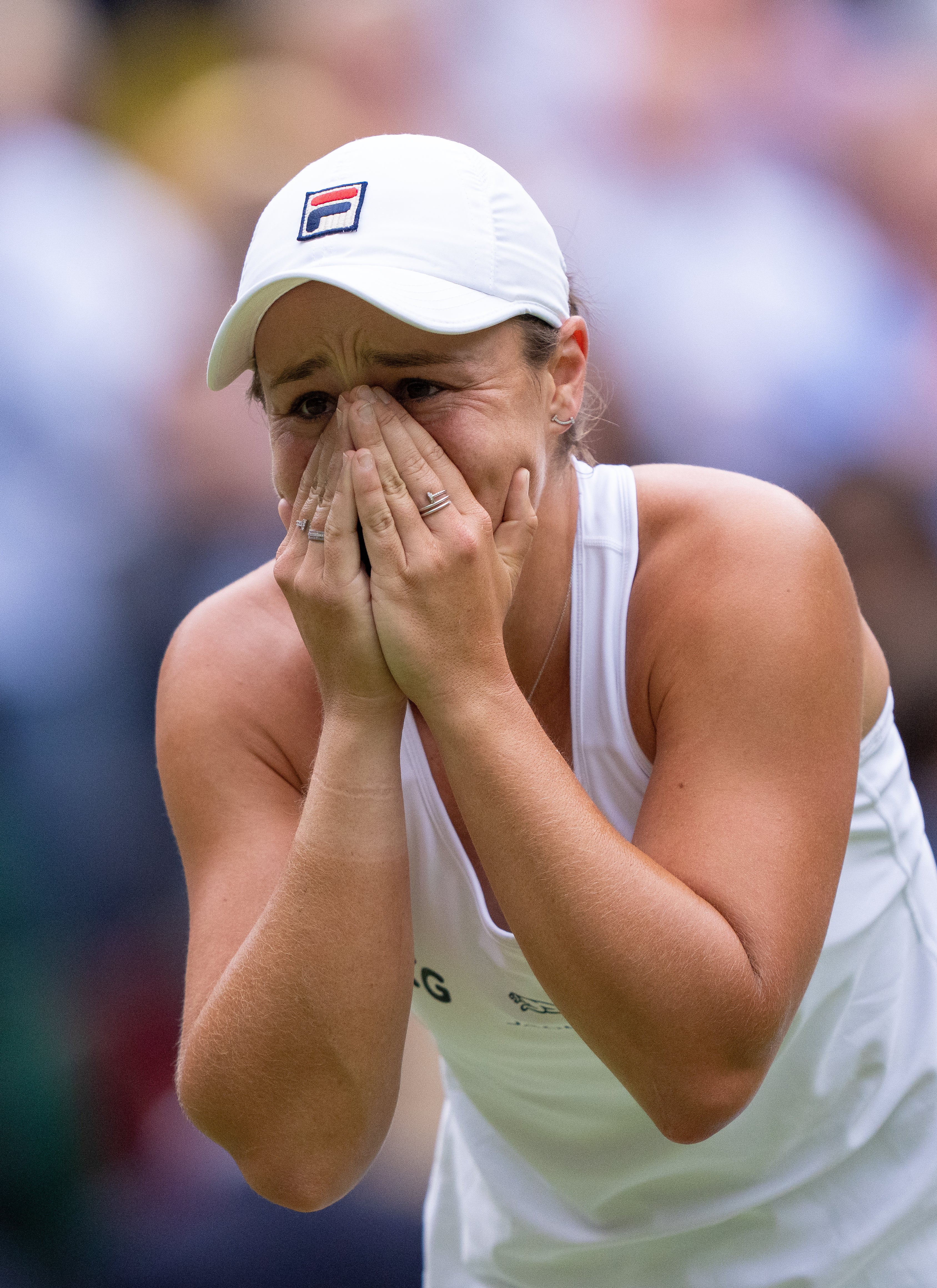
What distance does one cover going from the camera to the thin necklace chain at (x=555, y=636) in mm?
1386

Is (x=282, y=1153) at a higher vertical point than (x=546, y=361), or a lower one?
lower

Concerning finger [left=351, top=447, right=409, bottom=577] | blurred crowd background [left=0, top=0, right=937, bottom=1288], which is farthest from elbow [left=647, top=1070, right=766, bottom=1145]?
blurred crowd background [left=0, top=0, right=937, bottom=1288]

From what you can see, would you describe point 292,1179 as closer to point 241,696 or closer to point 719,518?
point 241,696

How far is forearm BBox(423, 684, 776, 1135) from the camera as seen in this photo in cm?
104

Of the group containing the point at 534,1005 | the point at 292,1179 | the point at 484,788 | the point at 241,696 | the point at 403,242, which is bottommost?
the point at 292,1179

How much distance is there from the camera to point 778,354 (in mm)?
2816

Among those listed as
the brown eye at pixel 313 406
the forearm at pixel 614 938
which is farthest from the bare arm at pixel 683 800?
the brown eye at pixel 313 406

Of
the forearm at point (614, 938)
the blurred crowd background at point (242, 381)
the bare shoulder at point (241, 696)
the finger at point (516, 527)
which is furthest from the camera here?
the blurred crowd background at point (242, 381)

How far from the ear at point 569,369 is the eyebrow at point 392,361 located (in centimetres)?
20

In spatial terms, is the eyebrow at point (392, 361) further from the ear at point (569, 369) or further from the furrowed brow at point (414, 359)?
the ear at point (569, 369)

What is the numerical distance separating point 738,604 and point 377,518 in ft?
1.26

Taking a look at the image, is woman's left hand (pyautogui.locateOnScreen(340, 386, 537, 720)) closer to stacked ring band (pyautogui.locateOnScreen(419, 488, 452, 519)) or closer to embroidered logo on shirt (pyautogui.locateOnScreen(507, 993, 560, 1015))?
stacked ring band (pyautogui.locateOnScreen(419, 488, 452, 519))

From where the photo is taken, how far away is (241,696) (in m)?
1.38

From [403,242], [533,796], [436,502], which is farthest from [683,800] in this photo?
[403,242]
